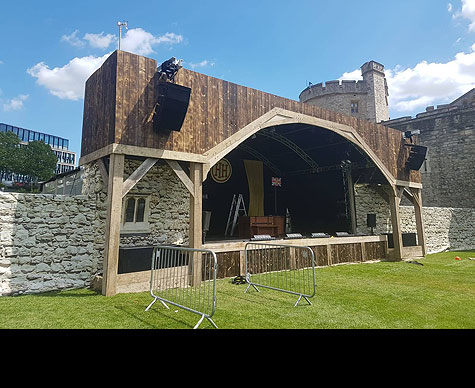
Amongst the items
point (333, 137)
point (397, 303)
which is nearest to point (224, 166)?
point (333, 137)

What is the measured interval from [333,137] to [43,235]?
9136 millimetres

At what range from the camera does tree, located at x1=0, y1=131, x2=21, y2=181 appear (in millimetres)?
34562

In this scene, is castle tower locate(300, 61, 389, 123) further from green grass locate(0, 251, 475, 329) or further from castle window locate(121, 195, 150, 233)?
castle window locate(121, 195, 150, 233)

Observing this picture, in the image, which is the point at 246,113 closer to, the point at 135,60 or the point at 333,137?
the point at 135,60

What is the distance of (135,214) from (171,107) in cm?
289

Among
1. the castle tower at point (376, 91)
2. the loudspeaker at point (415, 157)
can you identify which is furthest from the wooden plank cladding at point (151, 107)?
the castle tower at point (376, 91)

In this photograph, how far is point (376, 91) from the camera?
25422 millimetres

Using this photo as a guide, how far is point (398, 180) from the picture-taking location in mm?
11320

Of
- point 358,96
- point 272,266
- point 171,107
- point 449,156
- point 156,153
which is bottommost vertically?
point 272,266

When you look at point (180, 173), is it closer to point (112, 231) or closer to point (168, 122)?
point (168, 122)

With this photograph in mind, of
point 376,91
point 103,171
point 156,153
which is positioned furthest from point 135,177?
point 376,91

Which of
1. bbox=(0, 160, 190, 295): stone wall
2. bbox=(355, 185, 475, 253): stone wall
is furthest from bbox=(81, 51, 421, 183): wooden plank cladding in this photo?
bbox=(355, 185, 475, 253): stone wall

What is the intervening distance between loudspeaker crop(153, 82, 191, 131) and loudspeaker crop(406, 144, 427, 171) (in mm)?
9757

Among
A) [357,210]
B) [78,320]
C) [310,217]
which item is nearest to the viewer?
[78,320]
